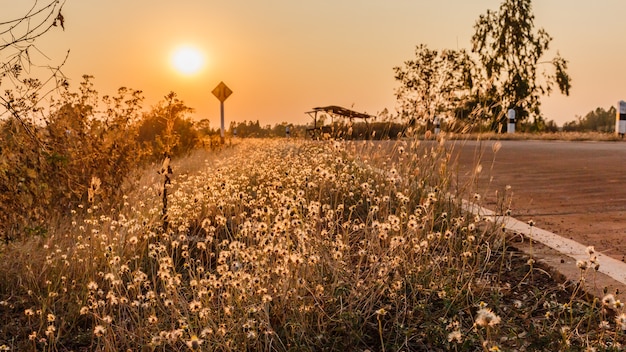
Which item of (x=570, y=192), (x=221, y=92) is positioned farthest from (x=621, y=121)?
(x=570, y=192)

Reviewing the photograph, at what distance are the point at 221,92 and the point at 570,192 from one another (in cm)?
1837

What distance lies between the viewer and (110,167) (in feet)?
27.3

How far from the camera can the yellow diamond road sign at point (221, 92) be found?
80.9 feet

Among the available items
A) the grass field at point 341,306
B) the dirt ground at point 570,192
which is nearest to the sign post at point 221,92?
the dirt ground at point 570,192

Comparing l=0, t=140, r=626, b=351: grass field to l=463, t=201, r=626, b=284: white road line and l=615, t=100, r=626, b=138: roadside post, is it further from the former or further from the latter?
l=615, t=100, r=626, b=138: roadside post

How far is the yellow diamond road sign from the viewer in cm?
2467

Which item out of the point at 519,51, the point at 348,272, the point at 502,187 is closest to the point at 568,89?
the point at 519,51

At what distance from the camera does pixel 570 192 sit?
24.7 feet

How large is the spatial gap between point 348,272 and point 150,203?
157 inches

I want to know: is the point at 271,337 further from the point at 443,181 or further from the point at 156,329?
the point at 443,181

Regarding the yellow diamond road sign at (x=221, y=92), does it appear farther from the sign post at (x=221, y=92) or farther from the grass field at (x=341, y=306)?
the grass field at (x=341, y=306)

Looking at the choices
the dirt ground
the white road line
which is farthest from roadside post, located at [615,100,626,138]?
the white road line

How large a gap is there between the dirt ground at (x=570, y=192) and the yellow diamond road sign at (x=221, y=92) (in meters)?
13.4

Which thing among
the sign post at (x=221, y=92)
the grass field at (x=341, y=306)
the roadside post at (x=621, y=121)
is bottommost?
the grass field at (x=341, y=306)
